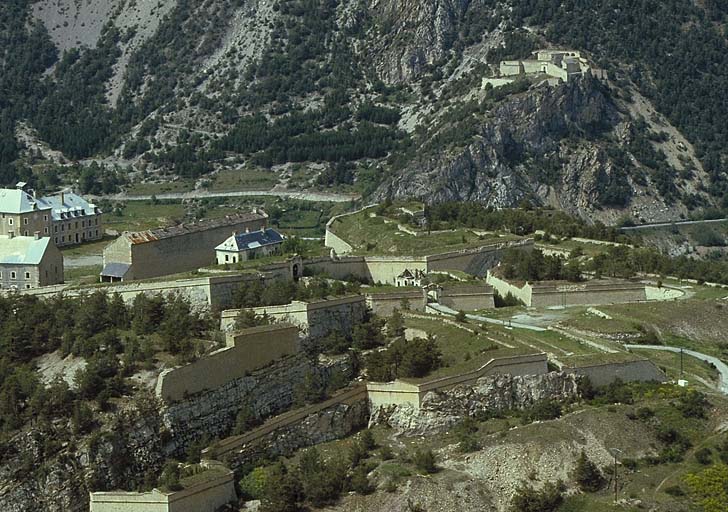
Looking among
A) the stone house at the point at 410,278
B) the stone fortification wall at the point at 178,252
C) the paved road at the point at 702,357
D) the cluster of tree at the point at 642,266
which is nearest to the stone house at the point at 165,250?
the stone fortification wall at the point at 178,252

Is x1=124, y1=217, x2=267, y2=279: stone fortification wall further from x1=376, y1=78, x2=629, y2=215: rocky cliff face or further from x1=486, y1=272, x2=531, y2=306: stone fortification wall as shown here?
x1=376, y1=78, x2=629, y2=215: rocky cliff face

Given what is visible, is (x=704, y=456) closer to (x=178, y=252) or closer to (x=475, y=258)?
(x=475, y=258)

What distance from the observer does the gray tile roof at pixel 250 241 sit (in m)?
80.6

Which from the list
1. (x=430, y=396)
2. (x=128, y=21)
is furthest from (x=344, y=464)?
(x=128, y=21)

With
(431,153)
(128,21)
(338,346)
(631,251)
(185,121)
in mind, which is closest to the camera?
(338,346)

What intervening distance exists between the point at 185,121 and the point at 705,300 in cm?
7638

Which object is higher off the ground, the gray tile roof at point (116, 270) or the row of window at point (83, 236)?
the row of window at point (83, 236)

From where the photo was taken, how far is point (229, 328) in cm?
6962

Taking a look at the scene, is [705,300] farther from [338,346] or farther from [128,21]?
[128,21]

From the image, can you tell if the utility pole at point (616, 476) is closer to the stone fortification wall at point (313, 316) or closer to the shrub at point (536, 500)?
the shrub at point (536, 500)

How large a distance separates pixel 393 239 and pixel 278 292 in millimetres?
17043

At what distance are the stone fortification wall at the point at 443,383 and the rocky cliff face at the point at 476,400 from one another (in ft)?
0.65

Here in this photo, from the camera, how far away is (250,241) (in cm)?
8162

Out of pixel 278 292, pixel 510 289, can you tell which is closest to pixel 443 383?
pixel 278 292
